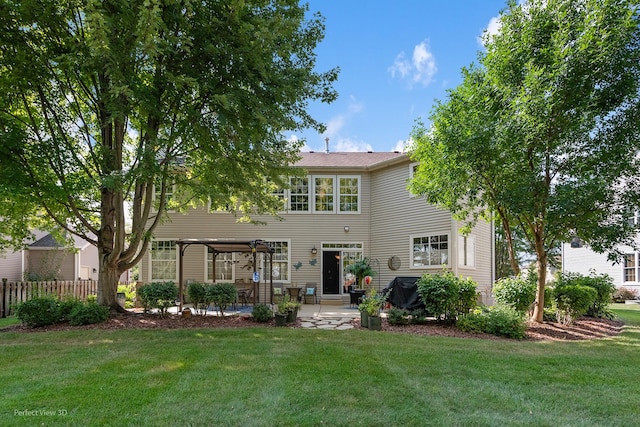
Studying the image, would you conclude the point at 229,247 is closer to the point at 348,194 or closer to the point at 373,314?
the point at 348,194

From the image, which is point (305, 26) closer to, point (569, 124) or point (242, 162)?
point (242, 162)

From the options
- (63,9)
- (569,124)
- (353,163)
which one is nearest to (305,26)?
(63,9)

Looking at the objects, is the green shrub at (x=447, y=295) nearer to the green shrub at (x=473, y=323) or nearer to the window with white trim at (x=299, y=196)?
the green shrub at (x=473, y=323)

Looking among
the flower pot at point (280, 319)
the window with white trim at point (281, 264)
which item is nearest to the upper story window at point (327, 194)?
the window with white trim at point (281, 264)

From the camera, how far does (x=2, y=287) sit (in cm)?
1016

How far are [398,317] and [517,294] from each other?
2.70 metres

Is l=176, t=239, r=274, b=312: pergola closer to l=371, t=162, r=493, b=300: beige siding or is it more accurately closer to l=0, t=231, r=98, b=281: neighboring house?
l=371, t=162, r=493, b=300: beige siding

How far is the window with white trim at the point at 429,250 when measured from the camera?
469 inches

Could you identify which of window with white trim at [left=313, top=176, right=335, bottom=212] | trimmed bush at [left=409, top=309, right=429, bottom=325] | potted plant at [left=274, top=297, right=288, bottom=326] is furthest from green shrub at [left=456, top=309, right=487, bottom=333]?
window with white trim at [left=313, top=176, right=335, bottom=212]

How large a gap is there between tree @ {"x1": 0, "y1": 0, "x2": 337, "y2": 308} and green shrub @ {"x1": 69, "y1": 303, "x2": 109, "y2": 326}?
616mm

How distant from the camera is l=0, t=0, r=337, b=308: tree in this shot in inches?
249

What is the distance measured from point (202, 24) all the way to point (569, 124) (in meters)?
6.91

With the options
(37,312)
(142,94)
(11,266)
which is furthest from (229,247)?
(11,266)

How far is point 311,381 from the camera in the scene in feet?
14.4
